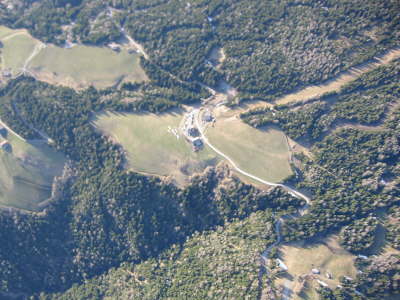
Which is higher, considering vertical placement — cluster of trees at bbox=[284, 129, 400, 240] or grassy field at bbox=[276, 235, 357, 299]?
cluster of trees at bbox=[284, 129, 400, 240]

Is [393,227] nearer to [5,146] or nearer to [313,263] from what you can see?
[313,263]

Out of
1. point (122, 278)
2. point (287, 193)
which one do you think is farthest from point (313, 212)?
point (122, 278)

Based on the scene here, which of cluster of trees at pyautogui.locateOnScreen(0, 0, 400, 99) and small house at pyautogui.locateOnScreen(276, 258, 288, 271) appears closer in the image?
small house at pyautogui.locateOnScreen(276, 258, 288, 271)

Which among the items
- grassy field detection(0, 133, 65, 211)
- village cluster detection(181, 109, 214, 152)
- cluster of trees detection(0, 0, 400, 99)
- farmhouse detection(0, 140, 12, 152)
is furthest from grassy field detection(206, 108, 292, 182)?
farmhouse detection(0, 140, 12, 152)

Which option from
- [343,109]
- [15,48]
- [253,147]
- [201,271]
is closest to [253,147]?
[253,147]

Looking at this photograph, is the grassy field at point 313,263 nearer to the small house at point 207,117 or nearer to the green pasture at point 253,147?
the green pasture at point 253,147

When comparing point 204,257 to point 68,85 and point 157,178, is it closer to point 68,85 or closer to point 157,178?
point 157,178

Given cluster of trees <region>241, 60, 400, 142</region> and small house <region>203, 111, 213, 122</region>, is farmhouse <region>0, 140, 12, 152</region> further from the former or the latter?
cluster of trees <region>241, 60, 400, 142</region>
